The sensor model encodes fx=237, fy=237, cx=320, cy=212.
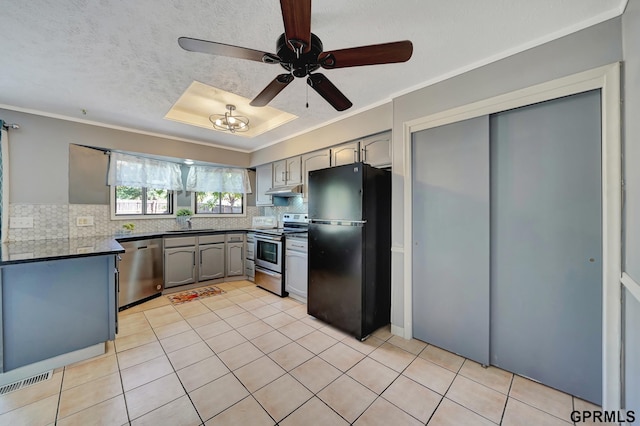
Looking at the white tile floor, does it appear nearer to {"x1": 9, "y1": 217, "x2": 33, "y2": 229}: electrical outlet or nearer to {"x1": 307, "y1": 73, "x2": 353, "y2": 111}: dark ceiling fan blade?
{"x1": 9, "y1": 217, "x2": 33, "y2": 229}: electrical outlet

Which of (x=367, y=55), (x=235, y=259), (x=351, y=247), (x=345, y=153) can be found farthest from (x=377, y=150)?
(x=235, y=259)

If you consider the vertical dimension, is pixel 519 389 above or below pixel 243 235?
below

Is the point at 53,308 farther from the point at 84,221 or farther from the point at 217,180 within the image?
the point at 217,180

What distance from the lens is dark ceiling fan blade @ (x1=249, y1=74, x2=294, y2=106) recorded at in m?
1.50

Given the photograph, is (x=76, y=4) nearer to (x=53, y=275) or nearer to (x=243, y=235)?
(x=53, y=275)

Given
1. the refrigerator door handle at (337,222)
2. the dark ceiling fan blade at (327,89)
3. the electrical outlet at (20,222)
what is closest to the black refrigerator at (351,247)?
the refrigerator door handle at (337,222)

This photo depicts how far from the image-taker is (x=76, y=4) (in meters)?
1.37

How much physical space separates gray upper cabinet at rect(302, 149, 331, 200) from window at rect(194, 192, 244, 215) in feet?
6.43

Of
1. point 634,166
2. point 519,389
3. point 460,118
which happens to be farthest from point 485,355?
point 460,118

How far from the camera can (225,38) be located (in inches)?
65.6

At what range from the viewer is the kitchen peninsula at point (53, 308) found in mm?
1729

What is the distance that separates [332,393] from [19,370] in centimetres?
232

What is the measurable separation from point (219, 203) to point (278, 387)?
3815 mm

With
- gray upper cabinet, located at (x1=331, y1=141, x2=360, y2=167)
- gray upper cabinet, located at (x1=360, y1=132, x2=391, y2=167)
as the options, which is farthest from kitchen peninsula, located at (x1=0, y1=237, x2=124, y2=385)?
gray upper cabinet, located at (x1=360, y1=132, x2=391, y2=167)
